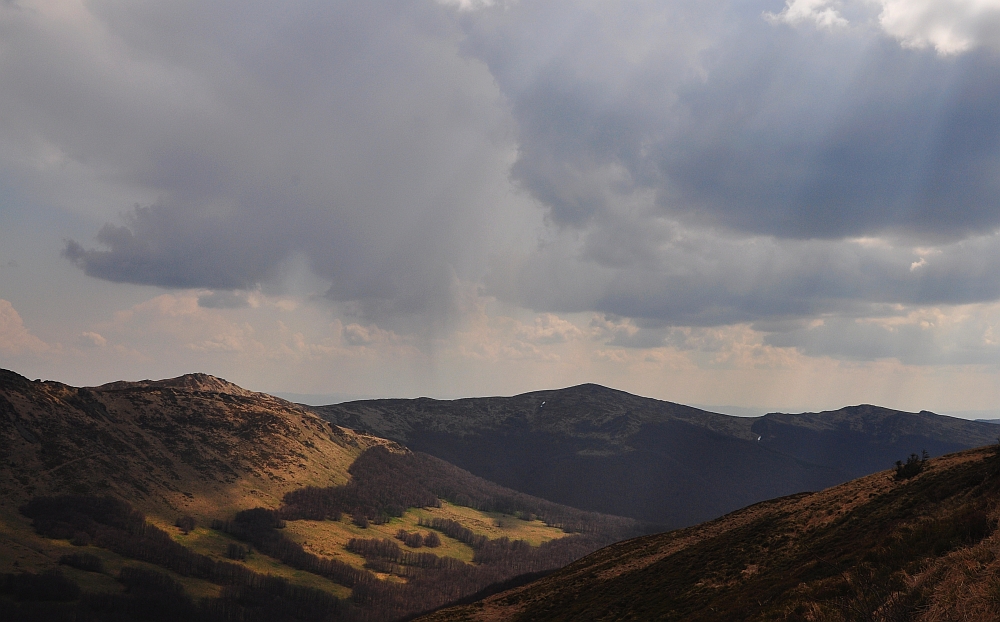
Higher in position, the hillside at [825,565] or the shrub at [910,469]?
the shrub at [910,469]

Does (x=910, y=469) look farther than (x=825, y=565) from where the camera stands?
Yes

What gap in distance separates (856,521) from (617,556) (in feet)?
170

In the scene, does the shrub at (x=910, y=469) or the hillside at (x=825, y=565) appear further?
the shrub at (x=910, y=469)

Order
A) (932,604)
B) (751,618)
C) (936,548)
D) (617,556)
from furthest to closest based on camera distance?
(617,556)
(751,618)
(936,548)
(932,604)

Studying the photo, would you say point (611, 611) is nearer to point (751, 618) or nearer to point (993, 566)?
point (751, 618)

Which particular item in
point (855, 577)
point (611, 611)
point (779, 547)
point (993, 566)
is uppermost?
point (993, 566)

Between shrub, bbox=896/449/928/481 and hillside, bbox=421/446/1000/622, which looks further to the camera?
shrub, bbox=896/449/928/481

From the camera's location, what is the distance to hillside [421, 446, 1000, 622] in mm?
27375

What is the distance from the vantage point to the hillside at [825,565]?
2738 centimetres

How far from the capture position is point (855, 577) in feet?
110

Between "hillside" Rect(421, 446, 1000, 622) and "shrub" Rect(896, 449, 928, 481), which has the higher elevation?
"shrub" Rect(896, 449, 928, 481)

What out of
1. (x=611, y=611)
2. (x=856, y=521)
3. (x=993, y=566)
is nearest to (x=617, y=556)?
(x=611, y=611)

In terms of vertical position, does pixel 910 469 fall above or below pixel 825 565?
above

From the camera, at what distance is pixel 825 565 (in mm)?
44281
